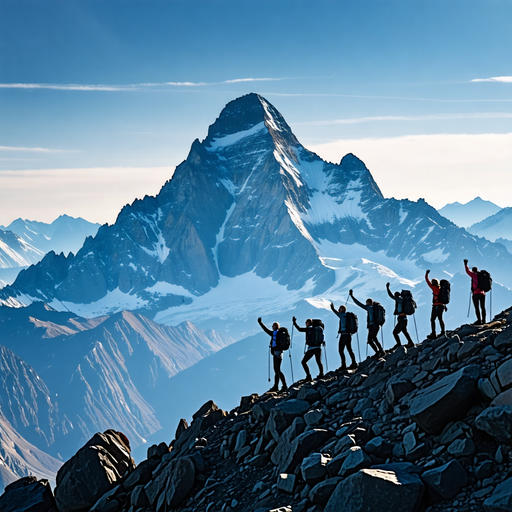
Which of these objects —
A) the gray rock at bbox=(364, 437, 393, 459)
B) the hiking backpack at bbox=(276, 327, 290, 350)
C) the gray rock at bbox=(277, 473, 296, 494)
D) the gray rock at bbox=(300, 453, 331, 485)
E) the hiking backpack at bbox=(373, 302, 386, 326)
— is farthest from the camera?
the hiking backpack at bbox=(373, 302, 386, 326)

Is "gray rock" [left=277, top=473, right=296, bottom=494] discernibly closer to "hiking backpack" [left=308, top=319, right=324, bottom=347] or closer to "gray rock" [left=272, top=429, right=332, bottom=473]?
"gray rock" [left=272, top=429, right=332, bottom=473]

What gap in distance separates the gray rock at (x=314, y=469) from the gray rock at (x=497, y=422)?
3.97 metres

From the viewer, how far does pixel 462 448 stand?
1520 cm

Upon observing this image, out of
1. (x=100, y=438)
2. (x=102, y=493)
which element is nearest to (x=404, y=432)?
(x=102, y=493)

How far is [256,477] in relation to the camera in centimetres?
1944

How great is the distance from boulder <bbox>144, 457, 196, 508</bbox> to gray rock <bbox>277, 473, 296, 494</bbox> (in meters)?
4.09

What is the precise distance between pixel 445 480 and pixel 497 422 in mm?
1800

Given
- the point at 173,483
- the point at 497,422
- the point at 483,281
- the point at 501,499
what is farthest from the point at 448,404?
the point at 483,281

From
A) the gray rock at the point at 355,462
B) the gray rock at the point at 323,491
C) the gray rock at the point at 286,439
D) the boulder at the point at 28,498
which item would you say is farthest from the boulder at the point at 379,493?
the boulder at the point at 28,498

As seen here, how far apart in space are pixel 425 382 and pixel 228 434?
7.80 metres

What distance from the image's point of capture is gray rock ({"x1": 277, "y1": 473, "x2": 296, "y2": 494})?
675 inches

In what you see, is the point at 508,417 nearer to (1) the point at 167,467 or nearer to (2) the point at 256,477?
(2) the point at 256,477

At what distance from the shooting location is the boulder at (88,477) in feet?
77.9

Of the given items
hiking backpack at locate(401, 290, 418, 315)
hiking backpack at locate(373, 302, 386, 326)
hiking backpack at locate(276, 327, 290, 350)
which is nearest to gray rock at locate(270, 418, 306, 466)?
hiking backpack at locate(276, 327, 290, 350)
